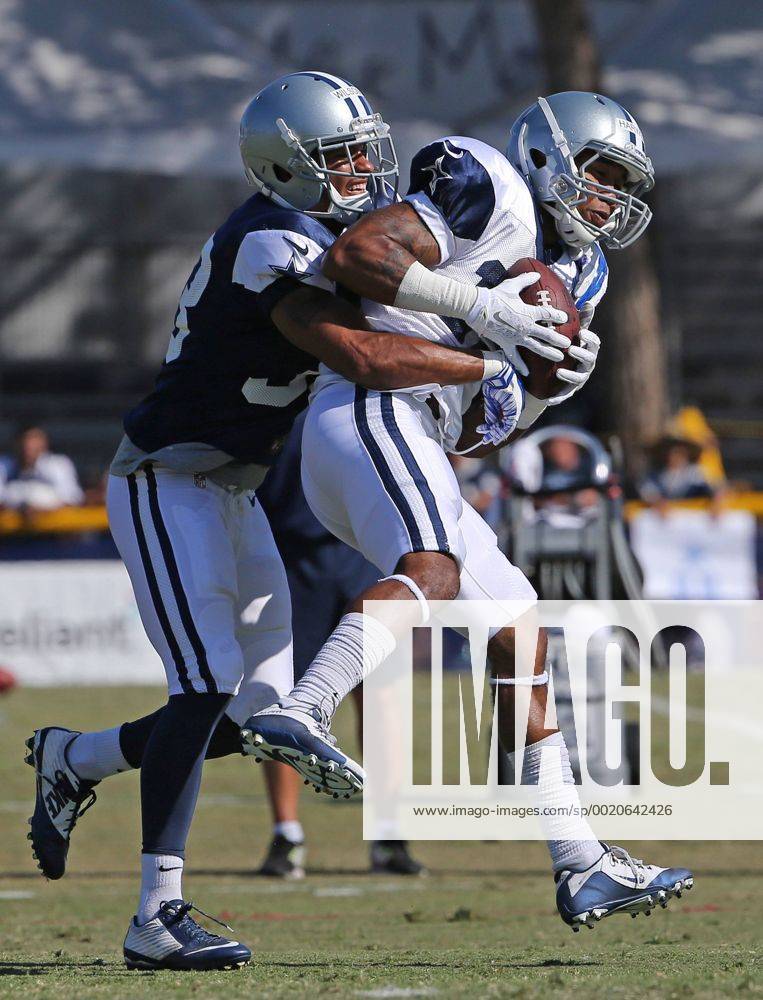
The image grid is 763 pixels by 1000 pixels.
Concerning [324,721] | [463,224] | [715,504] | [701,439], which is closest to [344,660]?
[324,721]

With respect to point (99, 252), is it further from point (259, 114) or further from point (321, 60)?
point (259, 114)

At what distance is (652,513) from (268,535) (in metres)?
8.05

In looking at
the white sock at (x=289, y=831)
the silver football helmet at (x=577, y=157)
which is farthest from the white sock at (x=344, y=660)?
the white sock at (x=289, y=831)

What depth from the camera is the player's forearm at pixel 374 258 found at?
163 inches

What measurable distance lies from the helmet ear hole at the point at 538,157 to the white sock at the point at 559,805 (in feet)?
4.70

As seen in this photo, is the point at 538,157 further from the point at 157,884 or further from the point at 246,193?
the point at 246,193

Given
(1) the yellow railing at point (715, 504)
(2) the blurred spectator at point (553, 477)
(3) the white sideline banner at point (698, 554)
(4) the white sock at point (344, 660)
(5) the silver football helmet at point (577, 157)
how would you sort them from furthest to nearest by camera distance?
1. (1) the yellow railing at point (715, 504)
2. (3) the white sideline banner at point (698, 554)
3. (2) the blurred spectator at point (553, 477)
4. (5) the silver football helmet at point (577, 157)
5. (4) the white sock at point (344, 660)

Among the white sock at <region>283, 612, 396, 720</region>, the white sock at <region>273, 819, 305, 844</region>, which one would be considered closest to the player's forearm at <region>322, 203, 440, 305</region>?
the white sock at <region>283, 612, 396, 720</region>

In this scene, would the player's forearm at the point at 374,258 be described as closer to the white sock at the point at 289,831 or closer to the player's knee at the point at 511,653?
the player's knee at the point at 511,653

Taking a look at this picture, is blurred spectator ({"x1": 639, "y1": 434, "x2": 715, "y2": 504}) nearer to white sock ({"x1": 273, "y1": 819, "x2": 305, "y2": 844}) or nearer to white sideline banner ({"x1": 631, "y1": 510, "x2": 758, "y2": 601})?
white sideline banner ({"x1": 631, "y1": 510, "x2": 758, "y2": 601})

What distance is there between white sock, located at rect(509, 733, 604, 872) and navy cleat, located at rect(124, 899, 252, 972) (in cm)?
78

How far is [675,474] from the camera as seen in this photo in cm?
1312

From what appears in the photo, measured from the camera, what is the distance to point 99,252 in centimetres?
2016

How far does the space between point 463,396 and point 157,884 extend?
4.56ft
